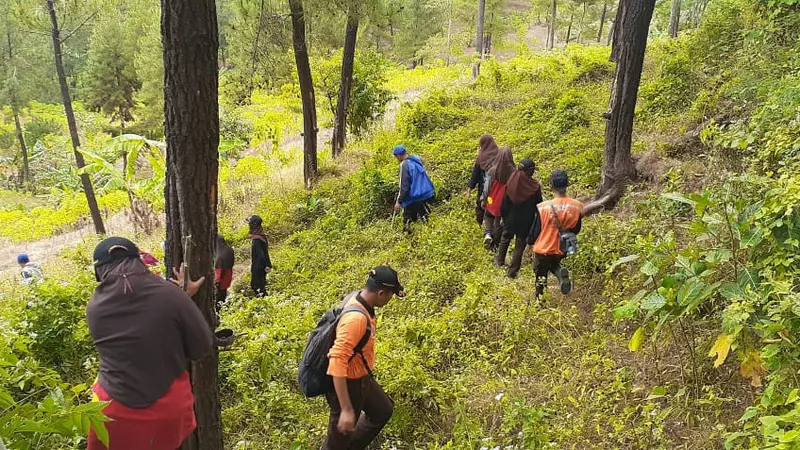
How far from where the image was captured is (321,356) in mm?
3818

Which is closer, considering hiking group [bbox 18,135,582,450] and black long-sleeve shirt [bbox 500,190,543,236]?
hiking group [bbox 18,135,582,450]

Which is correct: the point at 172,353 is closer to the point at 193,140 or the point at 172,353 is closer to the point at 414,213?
the point at 193,140

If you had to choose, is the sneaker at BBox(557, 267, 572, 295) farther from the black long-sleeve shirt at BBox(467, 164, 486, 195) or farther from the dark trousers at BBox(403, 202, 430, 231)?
the dark trousers at BBox(403, 202, 430, 231)

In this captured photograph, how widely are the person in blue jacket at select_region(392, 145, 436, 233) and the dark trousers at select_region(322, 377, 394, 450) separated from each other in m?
4.93

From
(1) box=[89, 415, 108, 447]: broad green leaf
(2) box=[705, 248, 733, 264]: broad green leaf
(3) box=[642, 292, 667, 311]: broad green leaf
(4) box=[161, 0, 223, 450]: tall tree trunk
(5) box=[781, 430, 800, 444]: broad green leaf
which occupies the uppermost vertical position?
(4) box=[161, 0, 223, 450]: tall tree trunk

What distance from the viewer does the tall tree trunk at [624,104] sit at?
681cm

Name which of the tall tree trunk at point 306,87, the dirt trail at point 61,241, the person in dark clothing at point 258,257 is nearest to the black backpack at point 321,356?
the person in dark clothing at point 258,257

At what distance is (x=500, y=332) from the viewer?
560 centimetres

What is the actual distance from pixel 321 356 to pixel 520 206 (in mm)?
3821

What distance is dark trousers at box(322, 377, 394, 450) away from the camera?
155 inches

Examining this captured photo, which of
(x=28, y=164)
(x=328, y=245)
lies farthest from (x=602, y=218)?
(x=28, y=164)

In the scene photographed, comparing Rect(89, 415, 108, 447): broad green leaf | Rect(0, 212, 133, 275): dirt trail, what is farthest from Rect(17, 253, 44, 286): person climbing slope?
Rect(0, 212, 133, 275): dirt trail

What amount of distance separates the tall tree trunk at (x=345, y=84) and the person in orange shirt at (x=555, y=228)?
7.75m

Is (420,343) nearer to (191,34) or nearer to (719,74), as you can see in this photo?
(191,34)
